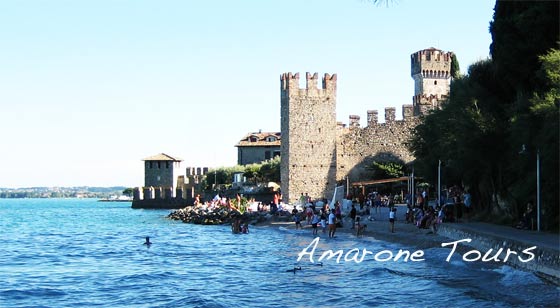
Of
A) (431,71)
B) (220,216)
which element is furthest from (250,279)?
(431,71)

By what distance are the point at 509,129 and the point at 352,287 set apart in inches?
243

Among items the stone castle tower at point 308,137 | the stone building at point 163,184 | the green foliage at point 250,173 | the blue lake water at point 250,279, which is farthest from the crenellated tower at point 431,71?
the blue lake water at point 250,279

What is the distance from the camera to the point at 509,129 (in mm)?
18766

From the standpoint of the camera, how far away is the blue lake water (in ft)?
44.2

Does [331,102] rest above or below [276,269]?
above

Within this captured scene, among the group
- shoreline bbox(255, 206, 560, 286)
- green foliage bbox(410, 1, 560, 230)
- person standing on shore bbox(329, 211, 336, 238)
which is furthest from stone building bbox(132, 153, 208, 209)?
green foliage bbox(410, 1, 560, 230)

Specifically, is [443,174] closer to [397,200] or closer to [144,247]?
[144,247]

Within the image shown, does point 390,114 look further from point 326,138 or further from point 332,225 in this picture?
point 332,225

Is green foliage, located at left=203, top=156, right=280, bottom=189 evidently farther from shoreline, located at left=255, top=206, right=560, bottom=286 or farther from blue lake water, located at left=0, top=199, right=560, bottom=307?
blue lake water, located at left=0, top=199, right=560, bottom=307

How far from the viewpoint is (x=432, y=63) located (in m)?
56.0

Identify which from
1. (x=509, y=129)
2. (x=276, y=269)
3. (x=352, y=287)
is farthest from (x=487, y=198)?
(x=352, y=287)

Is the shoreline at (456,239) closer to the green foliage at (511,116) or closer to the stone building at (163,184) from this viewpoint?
the green foliage at (511,116)

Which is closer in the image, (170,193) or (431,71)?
(431,71)

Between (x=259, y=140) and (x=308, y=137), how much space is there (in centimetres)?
2603
